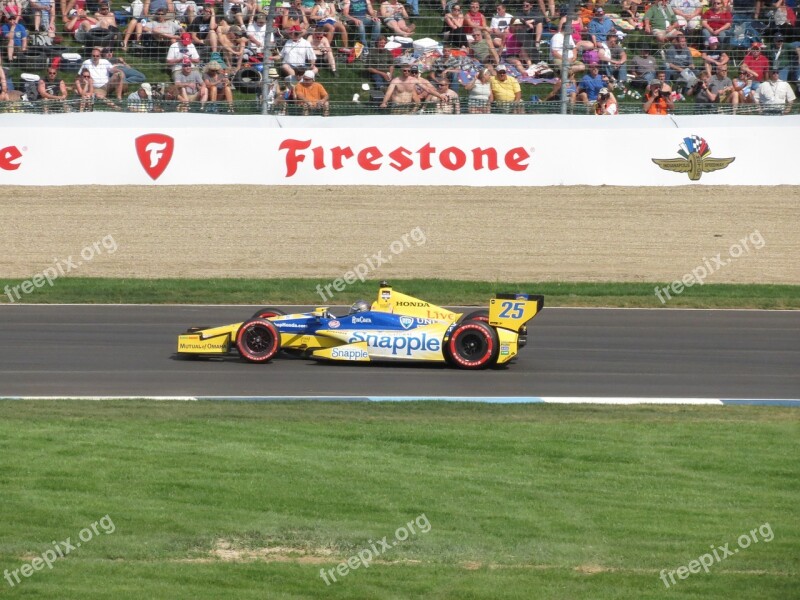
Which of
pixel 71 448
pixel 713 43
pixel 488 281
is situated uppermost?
pixel 713 43

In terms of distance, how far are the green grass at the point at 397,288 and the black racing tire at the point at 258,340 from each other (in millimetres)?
4170

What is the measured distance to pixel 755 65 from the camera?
23.3 meters

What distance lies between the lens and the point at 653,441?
997cm

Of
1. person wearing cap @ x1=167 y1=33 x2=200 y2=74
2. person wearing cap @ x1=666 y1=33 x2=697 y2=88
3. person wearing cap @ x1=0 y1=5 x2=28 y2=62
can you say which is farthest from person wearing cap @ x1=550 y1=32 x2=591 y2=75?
person wearing cap @ x1=0 y1=5 x2=28 y2=62

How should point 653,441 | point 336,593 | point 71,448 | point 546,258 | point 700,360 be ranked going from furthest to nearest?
point 546,258
point 700,360
point 653,441
point 71,448
point 336,593

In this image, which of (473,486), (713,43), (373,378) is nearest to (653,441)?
(473,486)

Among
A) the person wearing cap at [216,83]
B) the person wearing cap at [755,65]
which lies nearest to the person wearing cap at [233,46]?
the person wearing cap at [216,83]

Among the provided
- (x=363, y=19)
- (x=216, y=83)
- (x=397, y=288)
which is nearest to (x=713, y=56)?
(x=363, y=19)

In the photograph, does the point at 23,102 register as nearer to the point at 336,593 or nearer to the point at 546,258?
the point at 546,258

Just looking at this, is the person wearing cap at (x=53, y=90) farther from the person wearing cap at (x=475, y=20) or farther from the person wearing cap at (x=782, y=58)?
the person wearing cap at (x=782, y=58)

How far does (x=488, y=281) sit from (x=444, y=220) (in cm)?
263

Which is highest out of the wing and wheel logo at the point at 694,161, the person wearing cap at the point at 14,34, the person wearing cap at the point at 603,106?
the person wearing cap at the point at 14,34

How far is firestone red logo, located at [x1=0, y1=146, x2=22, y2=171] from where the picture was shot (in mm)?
21391

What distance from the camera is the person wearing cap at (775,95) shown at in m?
22.8
